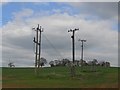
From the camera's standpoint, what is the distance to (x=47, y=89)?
26.5m

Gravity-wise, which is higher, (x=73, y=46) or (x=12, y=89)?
(x=73, y=46)

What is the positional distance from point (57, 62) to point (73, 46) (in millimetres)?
64276

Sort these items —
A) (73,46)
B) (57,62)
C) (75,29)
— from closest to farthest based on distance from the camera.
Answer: (73,46)
(75,29)
(57,62)

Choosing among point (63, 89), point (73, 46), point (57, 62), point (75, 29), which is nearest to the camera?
point (63, 89)

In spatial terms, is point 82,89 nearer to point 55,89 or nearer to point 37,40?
point 55,89

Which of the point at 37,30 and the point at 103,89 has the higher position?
the point at 37,30

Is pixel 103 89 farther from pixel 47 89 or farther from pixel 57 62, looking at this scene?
pixel 57 62

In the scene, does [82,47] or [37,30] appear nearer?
[37,30]

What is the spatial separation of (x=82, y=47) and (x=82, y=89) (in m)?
43.3

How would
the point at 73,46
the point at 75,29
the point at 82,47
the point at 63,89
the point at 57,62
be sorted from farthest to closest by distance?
the point at 57,62 < the point at 82,47 < the point at 75,29 < the point at 73,46 < the point at 63,89

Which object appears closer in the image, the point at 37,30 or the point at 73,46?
the point at 73,46

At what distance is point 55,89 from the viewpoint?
86.0 ft

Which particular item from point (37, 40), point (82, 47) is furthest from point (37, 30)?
point (82, 47)

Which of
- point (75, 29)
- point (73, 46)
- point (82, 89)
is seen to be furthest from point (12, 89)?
point (75, 29)
